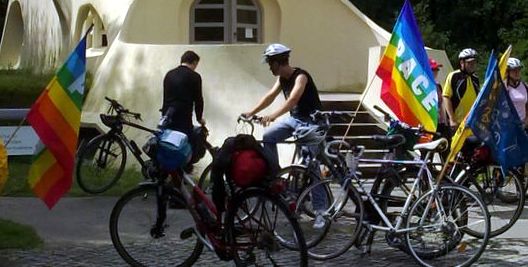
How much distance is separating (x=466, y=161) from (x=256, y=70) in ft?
18.3

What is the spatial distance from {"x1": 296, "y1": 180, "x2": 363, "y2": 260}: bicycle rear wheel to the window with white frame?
11359mm

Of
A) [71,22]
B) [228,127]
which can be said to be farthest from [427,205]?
[71,22]

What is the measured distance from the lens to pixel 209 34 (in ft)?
62.0

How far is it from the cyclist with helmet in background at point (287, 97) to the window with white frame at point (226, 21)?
10.4 metres

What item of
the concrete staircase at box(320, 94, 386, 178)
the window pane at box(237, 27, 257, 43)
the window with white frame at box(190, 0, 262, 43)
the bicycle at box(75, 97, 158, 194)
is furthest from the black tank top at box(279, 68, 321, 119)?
the window pane at box(237, 27, 257, 43)

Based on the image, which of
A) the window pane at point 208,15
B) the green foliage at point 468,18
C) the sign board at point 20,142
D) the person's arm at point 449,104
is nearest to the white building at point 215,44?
the window pane at point 208,15

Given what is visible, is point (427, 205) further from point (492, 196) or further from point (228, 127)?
point (228, 127)

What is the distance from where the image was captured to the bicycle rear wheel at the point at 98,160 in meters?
11.2

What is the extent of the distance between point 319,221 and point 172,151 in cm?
155

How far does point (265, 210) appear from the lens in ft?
21.4

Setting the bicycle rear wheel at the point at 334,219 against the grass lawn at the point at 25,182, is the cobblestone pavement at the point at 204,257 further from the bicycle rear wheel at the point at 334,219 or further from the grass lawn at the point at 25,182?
the grass lawn at the point at 25,182

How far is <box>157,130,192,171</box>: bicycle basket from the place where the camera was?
6.89 m

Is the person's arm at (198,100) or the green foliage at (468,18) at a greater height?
the person's arm at (198,100)

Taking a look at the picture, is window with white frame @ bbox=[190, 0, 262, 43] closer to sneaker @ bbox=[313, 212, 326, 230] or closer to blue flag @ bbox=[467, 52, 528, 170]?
blue flag @ bbox=[467, 52, 528, 170]
